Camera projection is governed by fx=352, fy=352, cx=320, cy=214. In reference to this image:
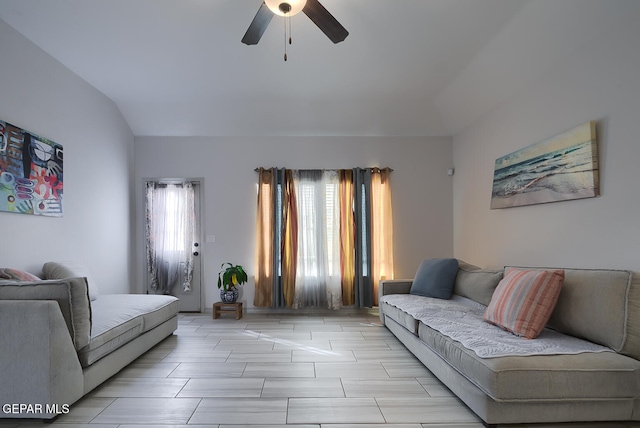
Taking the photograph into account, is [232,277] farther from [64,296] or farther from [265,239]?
[64,296]

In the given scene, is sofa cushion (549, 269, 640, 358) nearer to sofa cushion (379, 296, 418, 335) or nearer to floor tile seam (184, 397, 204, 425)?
sofa cushion (379, 296, 418, 335)

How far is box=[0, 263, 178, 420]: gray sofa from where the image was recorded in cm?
217

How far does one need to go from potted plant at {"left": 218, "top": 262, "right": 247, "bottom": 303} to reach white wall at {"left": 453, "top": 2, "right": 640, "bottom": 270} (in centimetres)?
327

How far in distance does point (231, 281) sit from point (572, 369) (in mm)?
3987


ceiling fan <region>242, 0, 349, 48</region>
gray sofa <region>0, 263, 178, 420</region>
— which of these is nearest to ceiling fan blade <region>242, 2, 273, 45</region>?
ceiling fan <region>242, 0, 349, 48</region>

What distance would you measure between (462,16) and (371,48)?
89 cm

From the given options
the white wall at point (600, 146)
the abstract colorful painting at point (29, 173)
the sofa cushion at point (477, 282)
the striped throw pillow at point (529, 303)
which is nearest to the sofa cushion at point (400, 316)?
the striped throw pillow at point (529, 303)

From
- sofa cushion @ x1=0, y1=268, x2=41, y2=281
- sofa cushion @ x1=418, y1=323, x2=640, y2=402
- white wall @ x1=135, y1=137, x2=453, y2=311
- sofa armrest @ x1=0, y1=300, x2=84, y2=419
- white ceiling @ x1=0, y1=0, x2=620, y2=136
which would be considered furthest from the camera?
white wall @ x1=135, y1=137, x2=453, y2=311

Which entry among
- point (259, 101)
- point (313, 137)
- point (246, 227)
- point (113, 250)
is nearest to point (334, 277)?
point (246, 227)

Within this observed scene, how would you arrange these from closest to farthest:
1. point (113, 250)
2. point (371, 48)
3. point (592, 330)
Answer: point (592, 330)
point (371, 48)
point (113, 250)

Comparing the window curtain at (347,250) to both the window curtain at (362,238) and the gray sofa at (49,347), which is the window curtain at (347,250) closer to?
the window curtain at (362,238)

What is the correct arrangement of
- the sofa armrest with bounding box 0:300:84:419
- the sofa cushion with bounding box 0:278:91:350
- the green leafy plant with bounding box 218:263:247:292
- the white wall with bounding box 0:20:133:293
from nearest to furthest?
1. the sofa armrest with bounding box 0:300:84:419
2. the sofa cushion with bounding box 0:278:91:350
3. the white wall with bounding box 0:20:133:293
4. the green leafy plant with bounding box 218:263:247:292

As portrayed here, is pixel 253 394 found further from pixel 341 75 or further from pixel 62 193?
pixel 341 75

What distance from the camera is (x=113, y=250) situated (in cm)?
470
